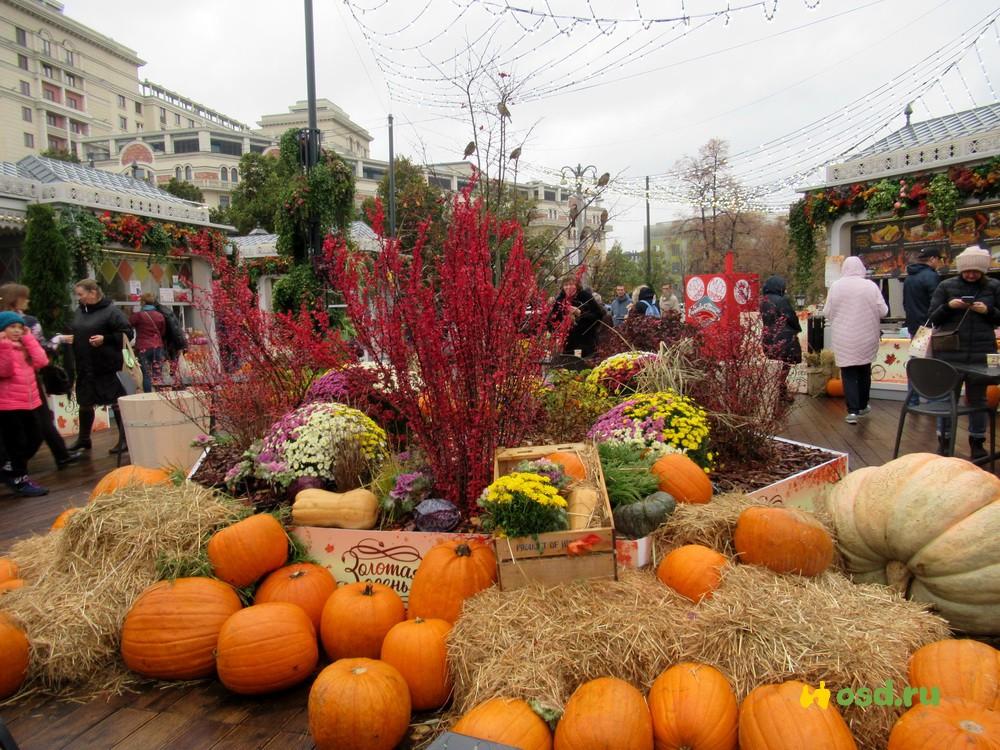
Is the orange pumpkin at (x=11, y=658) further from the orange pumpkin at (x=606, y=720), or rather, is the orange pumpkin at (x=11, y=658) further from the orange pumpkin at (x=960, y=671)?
the orange pumpkin at (x=960, y=671)

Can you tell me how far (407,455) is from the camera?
3529mm

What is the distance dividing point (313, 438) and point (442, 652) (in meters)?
1.59

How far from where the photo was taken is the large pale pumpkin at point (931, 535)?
7.61 feet

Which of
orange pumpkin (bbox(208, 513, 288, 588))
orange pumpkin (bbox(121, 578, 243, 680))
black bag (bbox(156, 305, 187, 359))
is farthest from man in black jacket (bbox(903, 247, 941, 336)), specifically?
black bag (bbox(156, 305, 187, 359))

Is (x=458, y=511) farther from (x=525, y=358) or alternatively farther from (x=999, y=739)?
(x=999, y=739)

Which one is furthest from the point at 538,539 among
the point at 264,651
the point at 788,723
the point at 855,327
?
the point at 855,327

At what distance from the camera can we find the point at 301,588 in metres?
2.74

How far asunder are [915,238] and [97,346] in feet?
34.5

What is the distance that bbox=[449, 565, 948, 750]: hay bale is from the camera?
6.27 feet

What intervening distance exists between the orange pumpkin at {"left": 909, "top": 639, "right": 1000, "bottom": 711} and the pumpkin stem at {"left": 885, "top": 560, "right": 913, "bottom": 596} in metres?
0.57

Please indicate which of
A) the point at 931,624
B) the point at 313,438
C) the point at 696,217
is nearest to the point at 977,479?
the point at 931,624

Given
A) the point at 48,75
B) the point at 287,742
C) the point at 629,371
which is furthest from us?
the point at 48,75

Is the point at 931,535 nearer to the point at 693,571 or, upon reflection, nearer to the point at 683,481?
the point at 693,571

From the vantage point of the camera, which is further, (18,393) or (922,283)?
(922,283)
